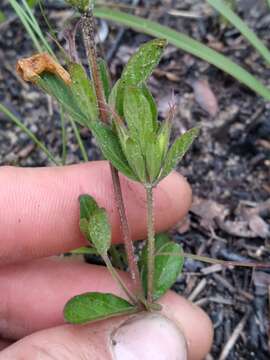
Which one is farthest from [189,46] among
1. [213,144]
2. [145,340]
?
[145,340]

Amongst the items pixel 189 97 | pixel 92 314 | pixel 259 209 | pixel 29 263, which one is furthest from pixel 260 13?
pixel 92 314

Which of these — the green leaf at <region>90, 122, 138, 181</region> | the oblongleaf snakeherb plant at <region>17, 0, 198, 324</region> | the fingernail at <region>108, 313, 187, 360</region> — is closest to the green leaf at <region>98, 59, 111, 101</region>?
the oblongleaf snakeherb plant at <region>17, 0, 198, 324</region>

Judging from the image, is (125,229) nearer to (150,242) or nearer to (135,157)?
(150,242)

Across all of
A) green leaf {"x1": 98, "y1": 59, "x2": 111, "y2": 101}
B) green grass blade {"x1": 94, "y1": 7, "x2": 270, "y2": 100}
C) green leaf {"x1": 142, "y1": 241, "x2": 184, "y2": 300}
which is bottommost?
green leaf {"x1": 142, "y1": 241, "x2": 184, "y2": 300}

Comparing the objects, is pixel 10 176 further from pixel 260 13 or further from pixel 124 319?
pixel 260 13

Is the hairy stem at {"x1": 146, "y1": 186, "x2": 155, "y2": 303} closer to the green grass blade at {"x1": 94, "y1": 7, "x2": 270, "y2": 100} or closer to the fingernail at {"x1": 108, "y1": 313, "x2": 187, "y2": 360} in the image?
the fingernail at {"x1": 108, "y1": 313, "x2": 187, "y2": 360}
